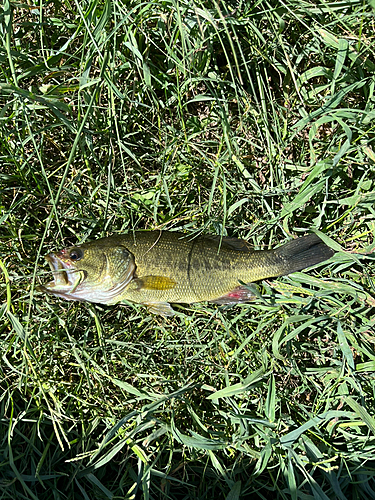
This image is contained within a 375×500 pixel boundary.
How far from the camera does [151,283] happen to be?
96.0 inches

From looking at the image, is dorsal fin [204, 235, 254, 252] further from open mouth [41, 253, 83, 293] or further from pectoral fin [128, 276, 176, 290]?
open mouth [41, 253, 83, 293]

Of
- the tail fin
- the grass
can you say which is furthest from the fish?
the grass

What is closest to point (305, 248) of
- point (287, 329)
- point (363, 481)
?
point (287, 329)

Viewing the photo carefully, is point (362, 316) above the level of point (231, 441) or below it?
above

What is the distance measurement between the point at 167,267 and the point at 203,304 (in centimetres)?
41

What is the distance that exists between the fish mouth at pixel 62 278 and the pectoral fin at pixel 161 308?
0.47 metres

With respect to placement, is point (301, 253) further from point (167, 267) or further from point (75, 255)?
point (75, 255)

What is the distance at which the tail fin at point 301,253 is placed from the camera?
250cm

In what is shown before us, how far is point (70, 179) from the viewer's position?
2674mm

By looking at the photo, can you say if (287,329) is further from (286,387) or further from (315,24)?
(315,24)

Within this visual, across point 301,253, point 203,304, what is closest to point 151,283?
point 203,304

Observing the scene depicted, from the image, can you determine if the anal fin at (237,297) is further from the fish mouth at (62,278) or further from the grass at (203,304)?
the fish mouth at (62,278)

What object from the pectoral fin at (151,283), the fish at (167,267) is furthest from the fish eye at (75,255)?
the pectoral fin at (151,283)

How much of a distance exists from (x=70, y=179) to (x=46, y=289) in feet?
2.64
